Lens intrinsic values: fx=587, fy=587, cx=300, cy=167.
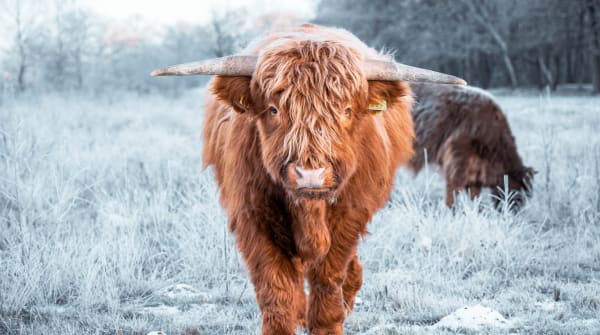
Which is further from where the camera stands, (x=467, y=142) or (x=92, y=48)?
(x=92, y=48)

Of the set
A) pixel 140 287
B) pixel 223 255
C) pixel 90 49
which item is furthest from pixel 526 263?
pixel 90 49

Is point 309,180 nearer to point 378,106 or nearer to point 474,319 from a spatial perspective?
point 378,106

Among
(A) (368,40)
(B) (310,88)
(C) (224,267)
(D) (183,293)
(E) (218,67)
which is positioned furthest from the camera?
(A) (368,40)

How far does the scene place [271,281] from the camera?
112 inches

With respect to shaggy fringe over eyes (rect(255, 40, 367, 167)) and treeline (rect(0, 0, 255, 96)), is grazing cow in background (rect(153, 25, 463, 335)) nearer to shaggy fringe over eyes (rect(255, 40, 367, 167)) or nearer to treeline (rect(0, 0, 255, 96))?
shaggy fringe over eyes (rect(255, 40, 367, 167))

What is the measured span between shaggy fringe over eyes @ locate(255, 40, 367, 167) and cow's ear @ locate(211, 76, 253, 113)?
0.30 feet

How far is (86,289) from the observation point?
3.68 m

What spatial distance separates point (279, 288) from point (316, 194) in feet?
2.01

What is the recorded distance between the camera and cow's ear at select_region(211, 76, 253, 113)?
2838 mm

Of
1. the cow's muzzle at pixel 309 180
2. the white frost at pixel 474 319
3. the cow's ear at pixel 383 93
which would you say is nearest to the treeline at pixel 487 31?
the white frost at pixel 474 319

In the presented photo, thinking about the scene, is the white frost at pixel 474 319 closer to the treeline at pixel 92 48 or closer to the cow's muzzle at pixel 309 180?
the cow's muzzle at pixel 309 180

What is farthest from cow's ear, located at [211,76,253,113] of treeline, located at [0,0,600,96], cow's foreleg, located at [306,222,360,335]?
treeline, located at [0,0,600,96]

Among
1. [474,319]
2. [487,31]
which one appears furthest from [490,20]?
[474,319]

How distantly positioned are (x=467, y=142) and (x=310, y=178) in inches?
197
